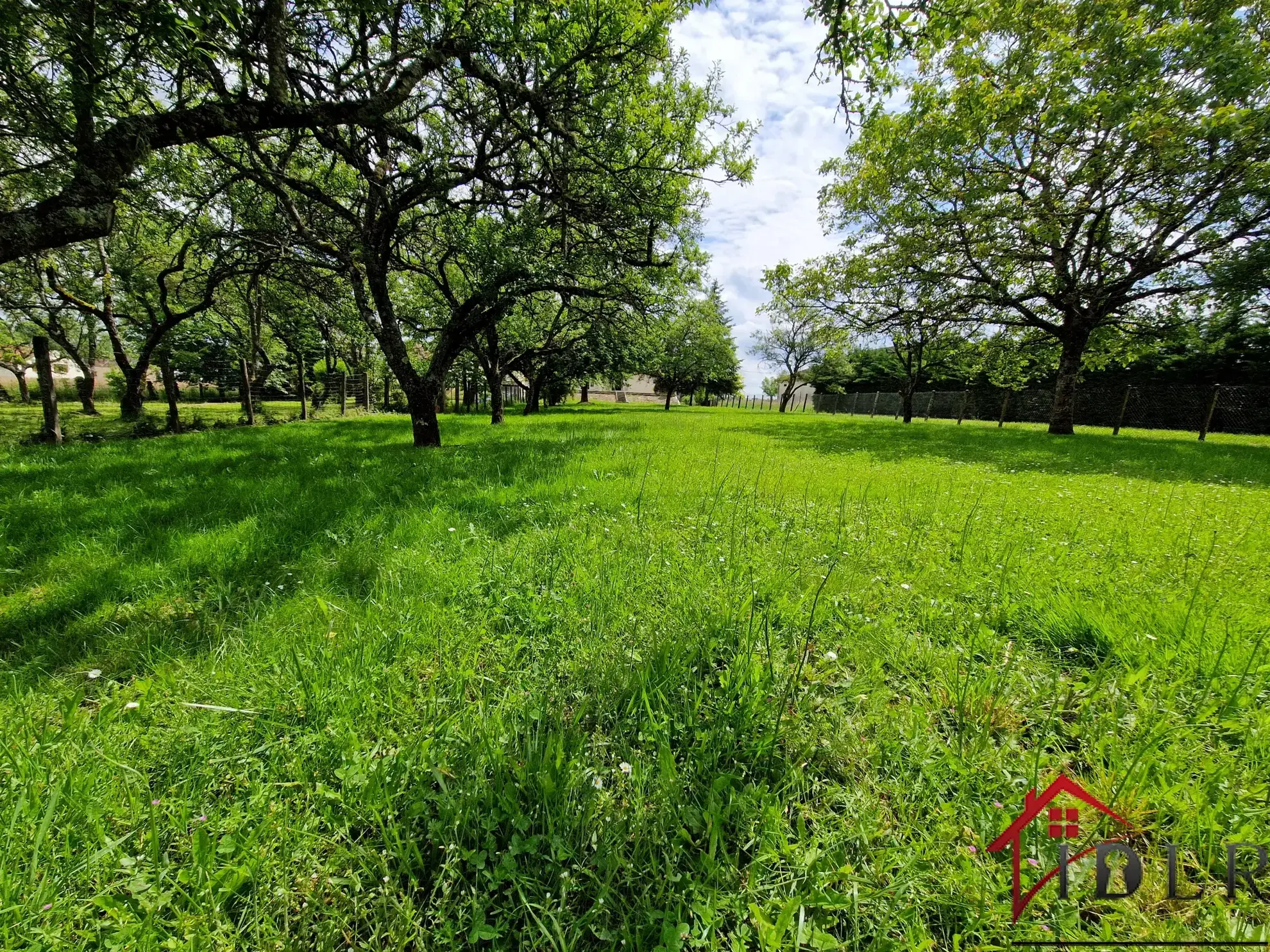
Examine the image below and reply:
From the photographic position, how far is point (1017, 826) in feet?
4.12

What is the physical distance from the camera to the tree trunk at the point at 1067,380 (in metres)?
14.2

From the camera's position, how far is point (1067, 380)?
47.8 feet

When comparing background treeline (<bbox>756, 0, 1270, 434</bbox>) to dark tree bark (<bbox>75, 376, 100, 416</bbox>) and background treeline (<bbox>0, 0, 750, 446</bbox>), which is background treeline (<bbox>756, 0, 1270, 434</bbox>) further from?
dark tree bark (<bbox>75, 376, 100, 416</bbox>)

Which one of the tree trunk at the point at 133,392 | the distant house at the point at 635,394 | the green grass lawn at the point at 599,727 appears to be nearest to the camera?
the green grass lawn at the point at 599,727

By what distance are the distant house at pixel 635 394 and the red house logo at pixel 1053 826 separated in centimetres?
5523

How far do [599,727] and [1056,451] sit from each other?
44.3 ft

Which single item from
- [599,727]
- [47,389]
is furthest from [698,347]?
[599,727]

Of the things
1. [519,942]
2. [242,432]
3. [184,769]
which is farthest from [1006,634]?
[242,432]

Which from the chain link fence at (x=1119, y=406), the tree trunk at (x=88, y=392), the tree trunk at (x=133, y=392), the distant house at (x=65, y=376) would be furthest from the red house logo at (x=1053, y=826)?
the distant house at (x=65, y=376)

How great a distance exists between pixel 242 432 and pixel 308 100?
9116mm

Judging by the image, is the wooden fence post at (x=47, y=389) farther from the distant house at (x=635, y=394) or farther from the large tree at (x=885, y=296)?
the distant house at (x=635, y=394)

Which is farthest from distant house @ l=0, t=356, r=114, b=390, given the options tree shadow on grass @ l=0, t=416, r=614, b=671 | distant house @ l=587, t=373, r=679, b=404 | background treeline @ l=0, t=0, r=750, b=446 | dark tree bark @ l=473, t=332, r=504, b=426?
distant house @ l=587, t=373, r=679, b=404

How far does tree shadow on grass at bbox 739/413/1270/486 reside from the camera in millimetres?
7523

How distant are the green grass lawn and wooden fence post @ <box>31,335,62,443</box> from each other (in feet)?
31.6
